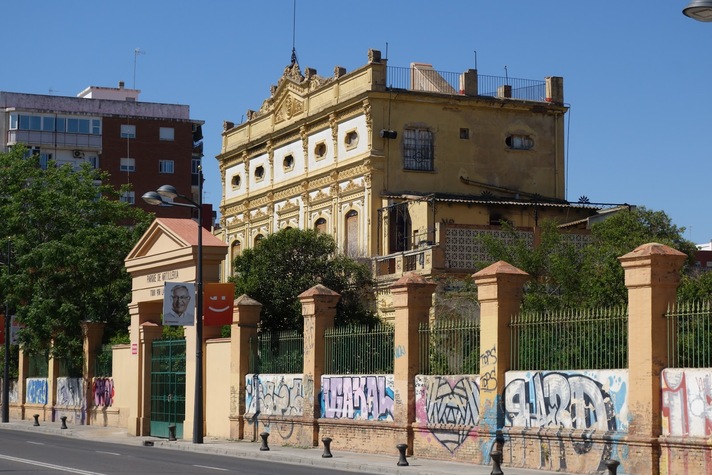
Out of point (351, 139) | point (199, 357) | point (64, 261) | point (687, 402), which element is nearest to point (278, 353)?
point (199, 357)

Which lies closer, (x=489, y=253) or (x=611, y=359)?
(x=611, y=359)

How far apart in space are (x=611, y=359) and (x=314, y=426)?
10421 mm

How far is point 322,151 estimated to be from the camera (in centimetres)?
5381

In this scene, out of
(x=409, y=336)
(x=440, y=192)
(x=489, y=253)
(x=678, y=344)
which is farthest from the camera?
(x=440, y=192)

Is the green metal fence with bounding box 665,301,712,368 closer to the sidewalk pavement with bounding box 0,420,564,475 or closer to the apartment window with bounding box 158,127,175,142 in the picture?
the sidewalk pavement with bounding box 0,420,564,475

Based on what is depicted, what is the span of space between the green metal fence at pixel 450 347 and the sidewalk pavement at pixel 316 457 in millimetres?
2053

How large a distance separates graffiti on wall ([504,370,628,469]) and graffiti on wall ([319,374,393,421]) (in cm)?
434

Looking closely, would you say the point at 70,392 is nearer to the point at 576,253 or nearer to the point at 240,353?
the point at 240,353

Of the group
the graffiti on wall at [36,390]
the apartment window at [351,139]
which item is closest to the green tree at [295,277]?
the apartment window at [351,139]

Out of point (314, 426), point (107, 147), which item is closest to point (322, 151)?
point (314, 426)

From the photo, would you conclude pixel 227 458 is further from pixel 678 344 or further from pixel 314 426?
Result: pixel 678 344

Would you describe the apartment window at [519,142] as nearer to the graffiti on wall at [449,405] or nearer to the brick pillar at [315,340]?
the brick pillar at [315,340]

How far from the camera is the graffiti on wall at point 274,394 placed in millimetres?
31766

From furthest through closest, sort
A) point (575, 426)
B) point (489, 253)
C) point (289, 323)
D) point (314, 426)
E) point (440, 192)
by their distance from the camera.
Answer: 1. point (440, 192)
2. point (289, 323)
3. point (489, 253)
4. point (314, 426)
5. point (575, 426)
